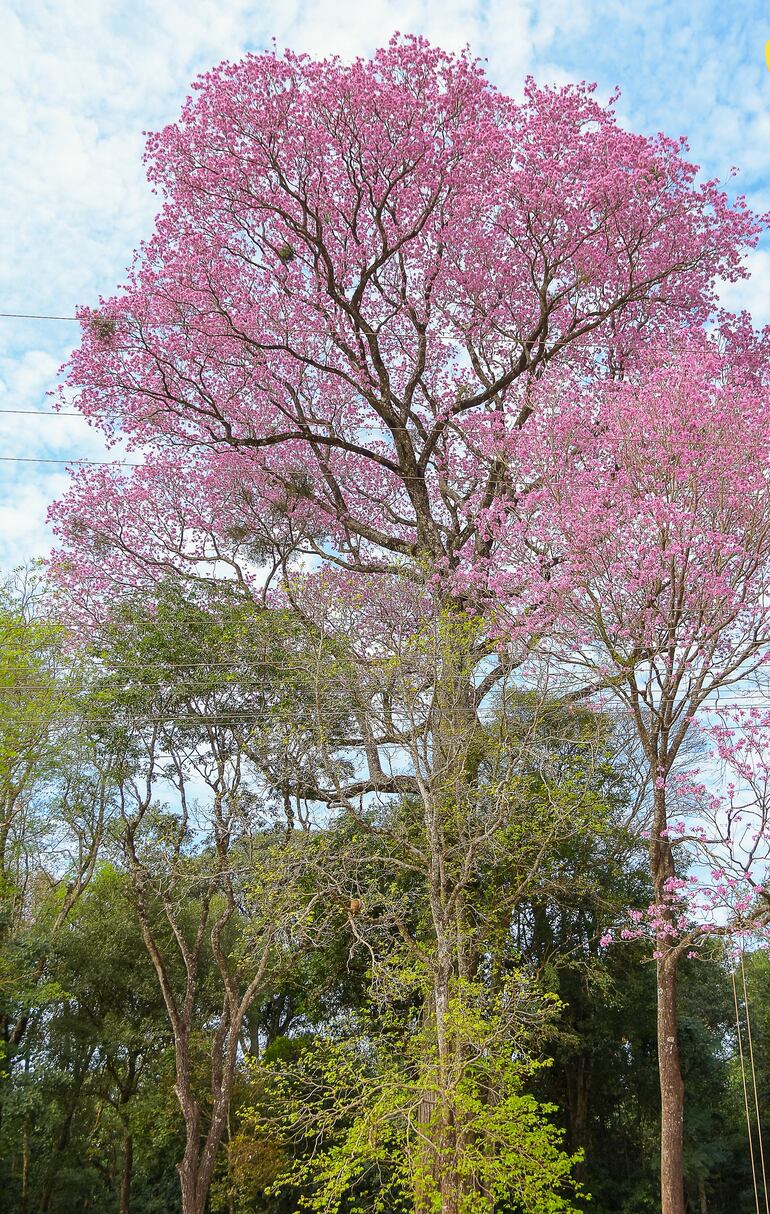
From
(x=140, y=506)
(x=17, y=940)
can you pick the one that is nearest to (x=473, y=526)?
(x=140, y=506)

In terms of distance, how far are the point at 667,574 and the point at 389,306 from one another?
17.9ft

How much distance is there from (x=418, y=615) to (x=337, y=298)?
3.55 meters

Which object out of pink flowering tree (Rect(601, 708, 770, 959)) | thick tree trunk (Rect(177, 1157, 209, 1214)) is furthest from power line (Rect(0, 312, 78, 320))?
thick tree trunk (Rect(177, 1157, 209, 1214))

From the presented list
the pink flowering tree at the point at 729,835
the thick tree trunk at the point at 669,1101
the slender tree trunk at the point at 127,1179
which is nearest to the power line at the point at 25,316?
the pink flowering tree at the point at 729,835

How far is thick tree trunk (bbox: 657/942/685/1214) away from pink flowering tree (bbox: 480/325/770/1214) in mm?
10

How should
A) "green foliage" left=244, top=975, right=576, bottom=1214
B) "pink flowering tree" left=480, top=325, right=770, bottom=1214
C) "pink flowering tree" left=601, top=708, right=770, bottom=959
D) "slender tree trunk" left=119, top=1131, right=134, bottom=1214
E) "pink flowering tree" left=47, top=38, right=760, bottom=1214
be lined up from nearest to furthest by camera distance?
"green foliage" left=244, top=975, right=576, bottom=1214, "pink flowering tree" left=601, top=708, right=770, bottom=959, "pink flowering tree" left=480, top=325, right=770, bottom=1214, "pink flowering tree" left=47, top=38, right=760, bottom=1214, "slender tree trunk" left=119, top=1131, right=134, bottom=1214

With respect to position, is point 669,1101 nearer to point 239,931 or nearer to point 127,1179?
point 239,931

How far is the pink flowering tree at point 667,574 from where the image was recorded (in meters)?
6.67

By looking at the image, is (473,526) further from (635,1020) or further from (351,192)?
(635,1020)

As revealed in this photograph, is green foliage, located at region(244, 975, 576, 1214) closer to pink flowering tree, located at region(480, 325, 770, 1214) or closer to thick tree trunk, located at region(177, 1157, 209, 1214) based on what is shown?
pink flowering tree, located at region(480, 325, 770, 1214)

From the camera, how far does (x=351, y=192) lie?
9.50m

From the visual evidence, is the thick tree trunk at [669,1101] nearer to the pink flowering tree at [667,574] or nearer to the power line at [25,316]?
the pink flowering tree at [667,574]

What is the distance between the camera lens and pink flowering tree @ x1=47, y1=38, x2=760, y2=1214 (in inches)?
360

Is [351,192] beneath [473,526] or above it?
above
